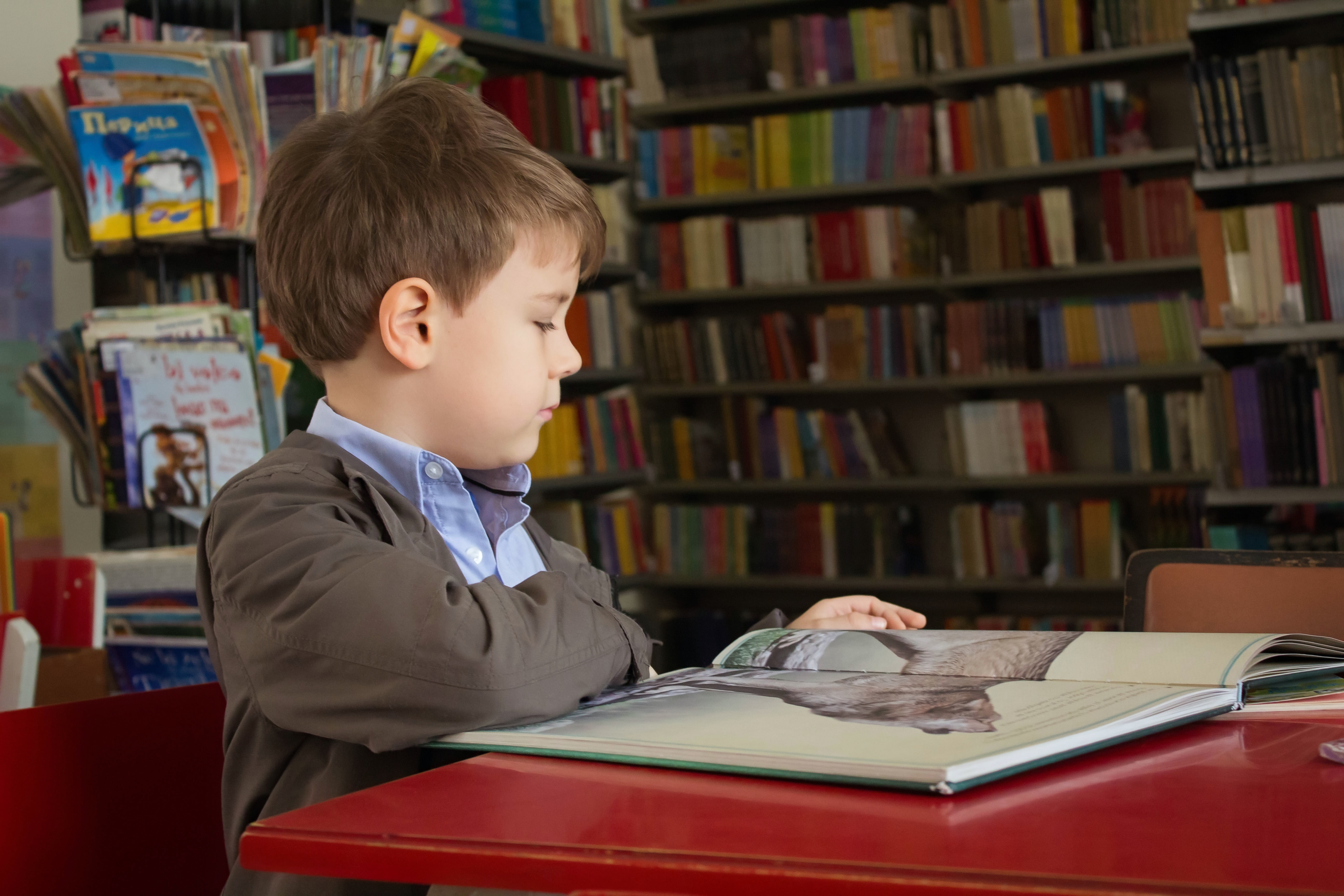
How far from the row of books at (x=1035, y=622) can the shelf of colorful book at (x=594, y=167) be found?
1832 millimetres

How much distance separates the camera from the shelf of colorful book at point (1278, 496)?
2.69 metres

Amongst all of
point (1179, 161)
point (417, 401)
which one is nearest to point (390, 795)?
point (417, 401)

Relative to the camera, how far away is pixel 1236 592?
1.07 meters

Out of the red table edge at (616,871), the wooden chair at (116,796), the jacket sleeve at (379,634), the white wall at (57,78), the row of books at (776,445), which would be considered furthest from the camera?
the row of books at (776,445)

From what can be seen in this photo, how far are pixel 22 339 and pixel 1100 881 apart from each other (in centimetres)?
296

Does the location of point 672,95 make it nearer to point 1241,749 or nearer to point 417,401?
point 417,401

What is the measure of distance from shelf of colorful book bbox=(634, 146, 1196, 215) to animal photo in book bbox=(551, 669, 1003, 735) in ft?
10.4

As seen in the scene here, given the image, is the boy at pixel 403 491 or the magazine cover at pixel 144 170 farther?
the magazine cover at pixel 144 170

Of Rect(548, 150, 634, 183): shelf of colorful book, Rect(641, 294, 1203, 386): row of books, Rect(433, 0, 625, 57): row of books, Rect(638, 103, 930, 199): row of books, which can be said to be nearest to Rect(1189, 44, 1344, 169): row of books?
Rect(641, 294, 1203, 386): row of books

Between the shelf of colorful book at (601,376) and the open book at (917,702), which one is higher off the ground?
the shelf of colorful book at (601,376)

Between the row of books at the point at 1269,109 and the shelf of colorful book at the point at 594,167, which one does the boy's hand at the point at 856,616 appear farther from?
the shelf of colorful book at the point at 594,167

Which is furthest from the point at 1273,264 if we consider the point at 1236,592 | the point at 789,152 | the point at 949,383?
the point at 1236,592

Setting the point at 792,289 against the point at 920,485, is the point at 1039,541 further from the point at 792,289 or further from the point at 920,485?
the point at 792,289

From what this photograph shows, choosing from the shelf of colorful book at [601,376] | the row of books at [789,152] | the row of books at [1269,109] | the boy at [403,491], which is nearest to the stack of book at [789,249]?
the row of books at [789,152]
